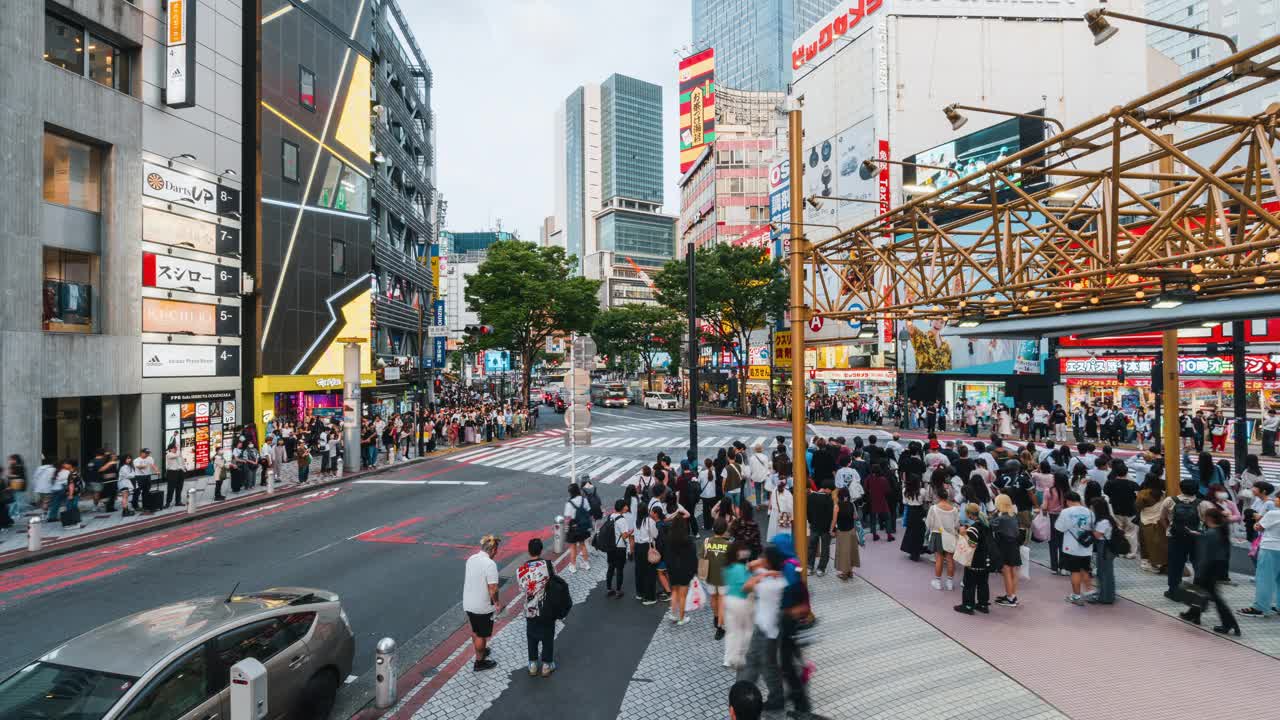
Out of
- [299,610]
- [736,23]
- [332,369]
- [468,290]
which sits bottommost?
[299,610]

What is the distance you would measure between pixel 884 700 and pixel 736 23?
195126 mm

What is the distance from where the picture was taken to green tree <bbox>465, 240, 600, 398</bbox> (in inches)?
1580

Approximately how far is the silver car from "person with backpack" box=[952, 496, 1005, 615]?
8378 mm

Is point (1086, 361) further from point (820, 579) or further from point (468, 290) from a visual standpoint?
point (468, 290)

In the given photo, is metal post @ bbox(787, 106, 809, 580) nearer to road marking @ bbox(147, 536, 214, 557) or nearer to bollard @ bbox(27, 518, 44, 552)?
road marking @ bbox(147, 536, 214, 557)

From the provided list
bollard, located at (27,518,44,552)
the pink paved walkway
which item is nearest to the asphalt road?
bollard, located at (27,518,44,552)

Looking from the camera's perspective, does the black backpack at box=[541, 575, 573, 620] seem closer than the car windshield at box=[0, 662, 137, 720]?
No

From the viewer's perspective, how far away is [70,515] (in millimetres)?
15727

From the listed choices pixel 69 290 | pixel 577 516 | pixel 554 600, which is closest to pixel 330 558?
pixel 577 516

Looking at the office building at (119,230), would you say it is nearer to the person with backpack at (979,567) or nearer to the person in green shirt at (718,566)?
the person in green shirt at (718,566)

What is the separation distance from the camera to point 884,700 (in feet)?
23.0

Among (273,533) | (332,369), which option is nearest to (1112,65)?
(332,369)

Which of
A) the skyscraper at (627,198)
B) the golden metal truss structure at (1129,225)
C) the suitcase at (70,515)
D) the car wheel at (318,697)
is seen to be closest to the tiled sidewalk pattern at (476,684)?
the car wheel at (318,697)

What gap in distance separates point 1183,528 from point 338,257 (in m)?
32.3
